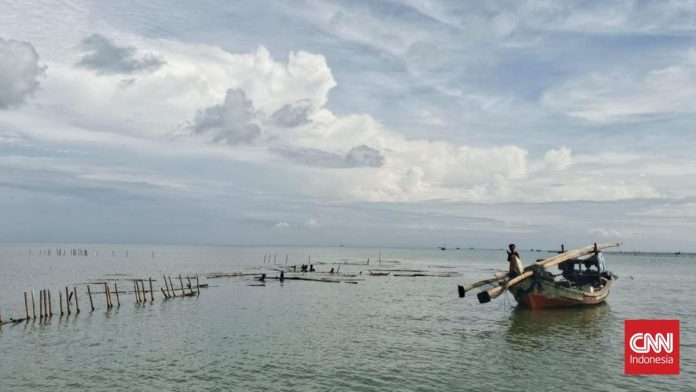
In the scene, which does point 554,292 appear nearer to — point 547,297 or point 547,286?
point 547,297

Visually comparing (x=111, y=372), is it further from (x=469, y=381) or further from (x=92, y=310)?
(x=92, y=310)

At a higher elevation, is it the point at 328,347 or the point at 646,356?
the point at 646,356

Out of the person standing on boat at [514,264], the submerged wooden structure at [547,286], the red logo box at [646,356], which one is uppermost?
the person standing on boat at [514,264]

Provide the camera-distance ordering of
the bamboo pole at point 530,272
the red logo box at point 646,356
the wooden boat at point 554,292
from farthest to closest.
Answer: the wooden boat at point 554,292
the bamboo pole at point 530,272
the red logo box at point 646,356

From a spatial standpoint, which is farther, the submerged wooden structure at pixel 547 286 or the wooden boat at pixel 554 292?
the wooden boat at pixel 554 292

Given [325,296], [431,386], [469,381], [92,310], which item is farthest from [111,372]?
[325,296]

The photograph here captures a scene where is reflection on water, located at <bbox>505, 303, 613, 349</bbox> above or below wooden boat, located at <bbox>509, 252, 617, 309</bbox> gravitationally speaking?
below

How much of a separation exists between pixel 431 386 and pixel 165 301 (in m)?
32.6

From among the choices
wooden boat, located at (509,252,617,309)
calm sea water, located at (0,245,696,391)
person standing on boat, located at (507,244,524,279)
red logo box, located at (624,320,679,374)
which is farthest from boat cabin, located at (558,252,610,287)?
red logo box, located at (624,320,679,374)

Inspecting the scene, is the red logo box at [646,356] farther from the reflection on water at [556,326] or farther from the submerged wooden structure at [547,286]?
the submerged wooden structure at [547,286]

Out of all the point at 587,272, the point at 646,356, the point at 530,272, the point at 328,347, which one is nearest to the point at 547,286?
the point at 530,272

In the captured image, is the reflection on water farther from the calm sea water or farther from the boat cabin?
the boat cabin

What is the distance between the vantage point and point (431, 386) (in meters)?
20.2

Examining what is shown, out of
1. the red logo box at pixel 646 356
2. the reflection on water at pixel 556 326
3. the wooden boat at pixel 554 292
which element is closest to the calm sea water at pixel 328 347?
the reflection on water at pixel 556 326
